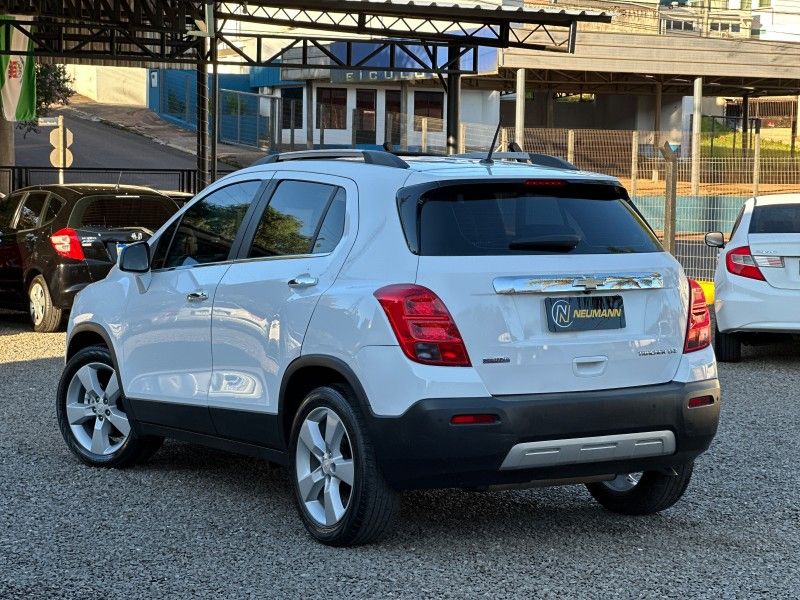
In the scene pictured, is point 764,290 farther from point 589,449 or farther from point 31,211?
point 31,211

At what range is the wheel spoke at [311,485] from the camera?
241 inches

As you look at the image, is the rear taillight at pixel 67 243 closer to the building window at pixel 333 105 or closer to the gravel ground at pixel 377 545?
the gravel ground at pixel 377 545

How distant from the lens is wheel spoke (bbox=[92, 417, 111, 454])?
7.88 metres

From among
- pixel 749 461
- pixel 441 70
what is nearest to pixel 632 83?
pixel 441 70

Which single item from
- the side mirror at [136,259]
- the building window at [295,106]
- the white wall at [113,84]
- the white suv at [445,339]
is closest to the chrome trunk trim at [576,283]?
the white suv at [445,339]

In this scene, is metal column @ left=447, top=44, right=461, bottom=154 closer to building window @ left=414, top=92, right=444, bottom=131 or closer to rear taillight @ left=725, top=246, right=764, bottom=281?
rear taillight @ left=725, top=246, right=764, bottom=281

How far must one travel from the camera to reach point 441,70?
85.4 ft

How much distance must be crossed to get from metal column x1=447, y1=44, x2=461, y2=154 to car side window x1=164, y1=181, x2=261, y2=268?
16964 millimetres

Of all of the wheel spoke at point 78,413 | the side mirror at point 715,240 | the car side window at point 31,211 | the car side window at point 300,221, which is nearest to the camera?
the car side window at point 300,221

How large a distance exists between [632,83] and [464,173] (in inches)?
1789

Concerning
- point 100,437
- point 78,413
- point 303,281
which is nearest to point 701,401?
point 303,281

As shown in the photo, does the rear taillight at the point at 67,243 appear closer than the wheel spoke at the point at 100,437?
No

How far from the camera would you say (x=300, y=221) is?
6.49 m

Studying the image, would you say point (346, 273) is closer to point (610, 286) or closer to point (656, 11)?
point (610, 286)
